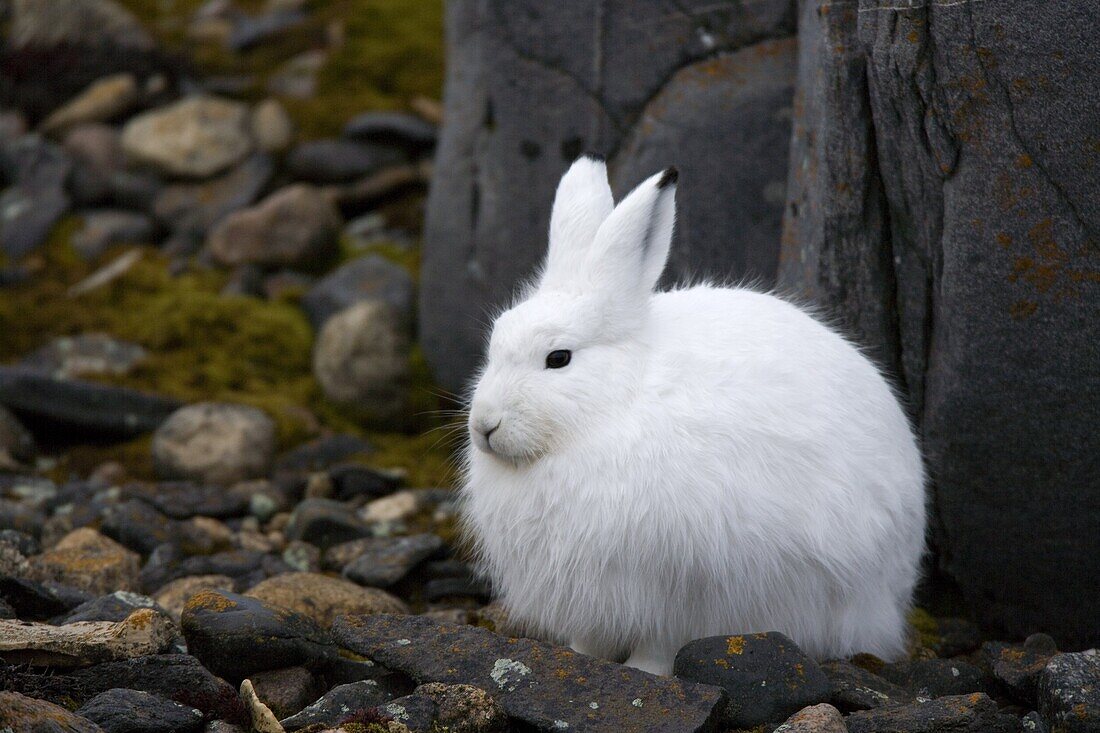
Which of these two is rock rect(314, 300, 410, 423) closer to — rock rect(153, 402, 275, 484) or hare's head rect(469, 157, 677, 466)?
rock rect(153, 402, 275, 484)

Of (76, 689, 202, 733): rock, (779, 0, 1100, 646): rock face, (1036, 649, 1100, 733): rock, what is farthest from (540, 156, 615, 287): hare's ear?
(1036, 649, 1100, 733): rock

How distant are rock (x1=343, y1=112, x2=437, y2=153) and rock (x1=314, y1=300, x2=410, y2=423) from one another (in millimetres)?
2476

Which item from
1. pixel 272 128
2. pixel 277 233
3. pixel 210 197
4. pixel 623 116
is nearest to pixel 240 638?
pixel 623 116

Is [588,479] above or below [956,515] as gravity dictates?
above

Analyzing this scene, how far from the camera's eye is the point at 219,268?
934 cm

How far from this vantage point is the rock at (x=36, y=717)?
124 inches

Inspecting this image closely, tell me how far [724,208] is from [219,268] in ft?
15.4

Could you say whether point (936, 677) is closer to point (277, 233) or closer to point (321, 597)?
point (321, 597)

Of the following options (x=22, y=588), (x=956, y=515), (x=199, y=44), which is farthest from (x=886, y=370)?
(x=199, y=44)

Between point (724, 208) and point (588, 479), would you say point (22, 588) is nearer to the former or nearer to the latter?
point (588, 479)

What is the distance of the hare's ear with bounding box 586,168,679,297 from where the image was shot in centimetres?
437

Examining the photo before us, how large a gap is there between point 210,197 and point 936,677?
7.69 metres

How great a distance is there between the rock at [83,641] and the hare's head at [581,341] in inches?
→ 52.6

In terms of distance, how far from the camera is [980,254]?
15.1 feet
